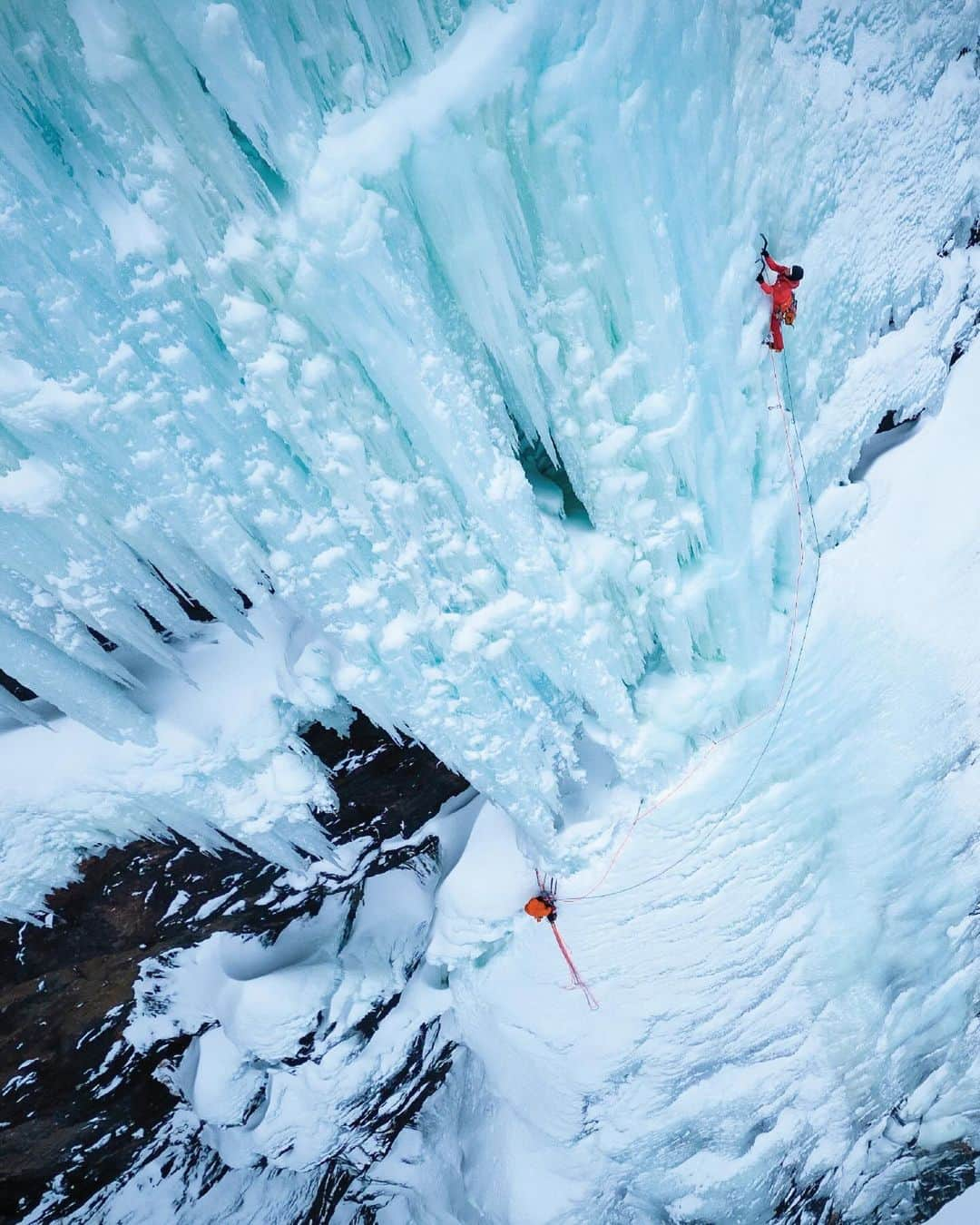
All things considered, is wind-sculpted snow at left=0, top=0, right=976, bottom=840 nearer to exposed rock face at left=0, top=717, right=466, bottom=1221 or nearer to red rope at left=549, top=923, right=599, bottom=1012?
exposed rock face at left=0, top=717, right=466, bottom=1221

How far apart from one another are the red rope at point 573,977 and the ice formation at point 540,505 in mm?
81

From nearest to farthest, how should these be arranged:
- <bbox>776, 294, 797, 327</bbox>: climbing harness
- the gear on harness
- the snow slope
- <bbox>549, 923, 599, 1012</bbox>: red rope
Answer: <bbox>776, 294, 797, 327</bbox>: climbing harness
the snow slope
the gear on harness
<bbox>549, 923, 599, 1012</bbox>: red rope

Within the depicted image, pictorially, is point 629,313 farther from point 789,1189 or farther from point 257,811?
point 789,1189

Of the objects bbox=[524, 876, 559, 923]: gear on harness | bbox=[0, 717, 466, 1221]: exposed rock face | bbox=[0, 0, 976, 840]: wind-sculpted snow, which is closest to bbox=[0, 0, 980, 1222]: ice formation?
bbox=[0, 0, 976, 840]: wind-sculpted snow

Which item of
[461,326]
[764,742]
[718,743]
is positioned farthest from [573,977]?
[461,326]

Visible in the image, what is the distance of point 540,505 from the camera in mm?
2756

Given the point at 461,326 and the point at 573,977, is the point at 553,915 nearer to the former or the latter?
the point at 573,977

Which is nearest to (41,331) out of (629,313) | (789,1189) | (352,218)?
(352,218)

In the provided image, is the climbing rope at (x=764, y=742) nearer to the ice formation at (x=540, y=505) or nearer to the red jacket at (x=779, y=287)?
the ice formation at (x=540, y=505)

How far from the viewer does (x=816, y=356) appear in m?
2.87

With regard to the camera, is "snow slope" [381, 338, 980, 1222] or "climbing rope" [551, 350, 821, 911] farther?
"snow slope" [381, 338, 980, 1222]

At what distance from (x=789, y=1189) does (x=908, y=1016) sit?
5.43 ft

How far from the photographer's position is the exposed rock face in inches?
140

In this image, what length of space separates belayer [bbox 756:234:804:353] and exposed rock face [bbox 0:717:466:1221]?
8.86 feet
